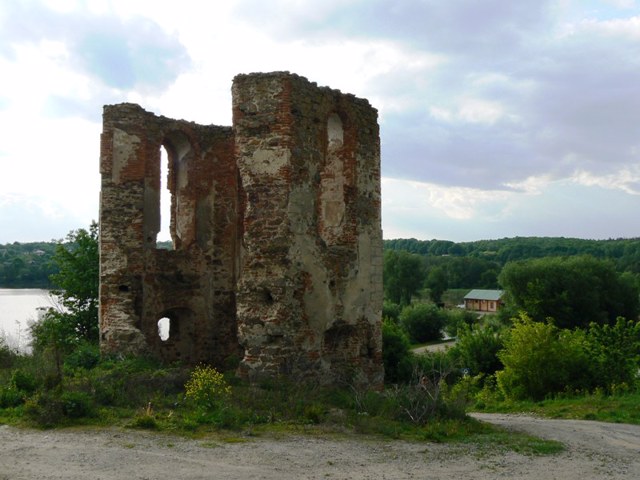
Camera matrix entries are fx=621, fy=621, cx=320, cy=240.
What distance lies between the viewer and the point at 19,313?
4038 centimetres

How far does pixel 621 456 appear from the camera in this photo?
873cm

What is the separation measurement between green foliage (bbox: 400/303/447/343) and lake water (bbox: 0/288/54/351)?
77.9 feet

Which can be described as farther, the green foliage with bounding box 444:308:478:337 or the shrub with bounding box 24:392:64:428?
the green foliage with bounding box 444:308:478:337

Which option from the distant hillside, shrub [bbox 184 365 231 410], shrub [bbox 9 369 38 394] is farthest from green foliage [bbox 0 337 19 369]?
the distant hillside

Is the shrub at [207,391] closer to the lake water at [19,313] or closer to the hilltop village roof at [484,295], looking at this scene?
the lake water at [19,313]

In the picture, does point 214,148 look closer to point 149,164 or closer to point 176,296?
point 149,164

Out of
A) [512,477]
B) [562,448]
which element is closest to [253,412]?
[512,477]

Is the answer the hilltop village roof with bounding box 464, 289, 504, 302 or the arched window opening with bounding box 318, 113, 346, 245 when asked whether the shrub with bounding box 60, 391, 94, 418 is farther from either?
the hilltop village roof with bounding box 464, 289, 504, 302

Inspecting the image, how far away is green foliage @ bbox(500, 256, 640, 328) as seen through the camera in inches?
1417

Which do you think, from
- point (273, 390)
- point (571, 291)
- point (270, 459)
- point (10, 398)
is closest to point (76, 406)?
point (10, 398)

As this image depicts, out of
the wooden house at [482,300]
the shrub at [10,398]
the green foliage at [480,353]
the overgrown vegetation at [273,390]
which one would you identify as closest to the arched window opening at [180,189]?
the overgrown vegetation at [273,390]

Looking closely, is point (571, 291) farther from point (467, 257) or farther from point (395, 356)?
point (467, 257)

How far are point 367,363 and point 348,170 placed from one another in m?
3.99

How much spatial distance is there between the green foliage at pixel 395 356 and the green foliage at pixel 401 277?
109 feet
